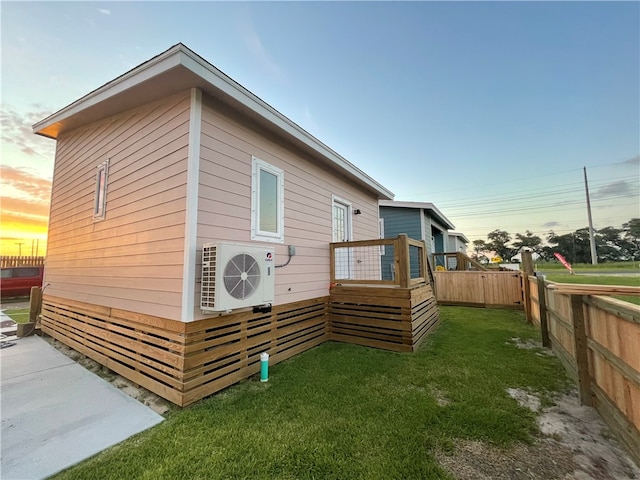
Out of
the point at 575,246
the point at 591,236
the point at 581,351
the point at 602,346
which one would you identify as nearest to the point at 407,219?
the point at 581,351

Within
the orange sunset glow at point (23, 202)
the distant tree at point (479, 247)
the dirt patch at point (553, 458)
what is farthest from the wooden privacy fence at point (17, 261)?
the distant tree at point (479, 247)

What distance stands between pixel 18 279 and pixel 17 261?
305cm

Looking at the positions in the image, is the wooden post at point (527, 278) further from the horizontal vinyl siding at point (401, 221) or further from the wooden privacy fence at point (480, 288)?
the horizontal vinyl siding at point (401, 221)

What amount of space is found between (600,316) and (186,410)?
3.96 metres

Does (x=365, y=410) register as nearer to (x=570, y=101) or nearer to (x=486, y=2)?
(x=486, y=2)

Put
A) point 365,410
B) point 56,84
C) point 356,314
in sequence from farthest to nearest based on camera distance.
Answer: point 56,84
point 356,314
point 365,410

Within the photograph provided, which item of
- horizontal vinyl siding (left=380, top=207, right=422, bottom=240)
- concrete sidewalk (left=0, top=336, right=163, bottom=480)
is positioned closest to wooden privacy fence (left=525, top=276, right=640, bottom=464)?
concrete sidewalk (left=0, top=336, right=163, bottom=480)

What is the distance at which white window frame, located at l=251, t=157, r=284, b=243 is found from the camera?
375 centimetres

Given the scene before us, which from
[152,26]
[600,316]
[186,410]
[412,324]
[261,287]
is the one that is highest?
[152,26]

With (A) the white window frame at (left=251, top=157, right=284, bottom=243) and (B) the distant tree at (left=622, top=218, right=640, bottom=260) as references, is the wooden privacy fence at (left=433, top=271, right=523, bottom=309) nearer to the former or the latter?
(A) the white window frame at (left=251, top=157, right=284, bottom=243)

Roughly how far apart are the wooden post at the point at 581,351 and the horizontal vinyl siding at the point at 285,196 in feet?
11.4

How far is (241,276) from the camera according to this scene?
3025mm

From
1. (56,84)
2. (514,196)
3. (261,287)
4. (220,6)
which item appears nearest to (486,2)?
(220,6)

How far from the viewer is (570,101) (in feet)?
27.8
